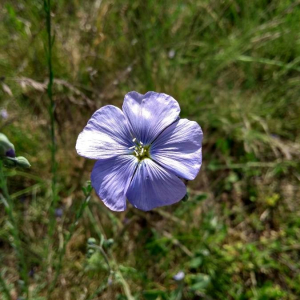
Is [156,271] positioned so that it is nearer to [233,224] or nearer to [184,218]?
[184,218]

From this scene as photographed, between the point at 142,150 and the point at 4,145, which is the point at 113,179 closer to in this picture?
the point at 142,150

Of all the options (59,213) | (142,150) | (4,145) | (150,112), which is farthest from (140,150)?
(59,213)

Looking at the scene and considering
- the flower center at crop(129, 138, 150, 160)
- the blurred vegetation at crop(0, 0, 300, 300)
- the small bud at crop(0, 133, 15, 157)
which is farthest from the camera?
the blurred vegetation at crop(0, 0, 300, 300)

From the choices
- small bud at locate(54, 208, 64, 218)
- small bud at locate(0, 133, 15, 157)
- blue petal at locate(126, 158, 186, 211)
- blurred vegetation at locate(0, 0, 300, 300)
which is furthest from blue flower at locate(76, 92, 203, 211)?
small bud at locate(54, 208, 64, 218)

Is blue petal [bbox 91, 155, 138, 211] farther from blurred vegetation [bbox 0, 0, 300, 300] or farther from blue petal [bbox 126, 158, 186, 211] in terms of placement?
blurred vegetation [bbox 0, 0, 300, 300]

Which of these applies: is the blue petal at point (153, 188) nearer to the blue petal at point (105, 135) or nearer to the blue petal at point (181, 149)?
the blue petal at point (181, 149)

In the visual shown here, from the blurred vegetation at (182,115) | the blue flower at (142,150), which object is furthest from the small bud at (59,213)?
the blue flower at (142,150)
